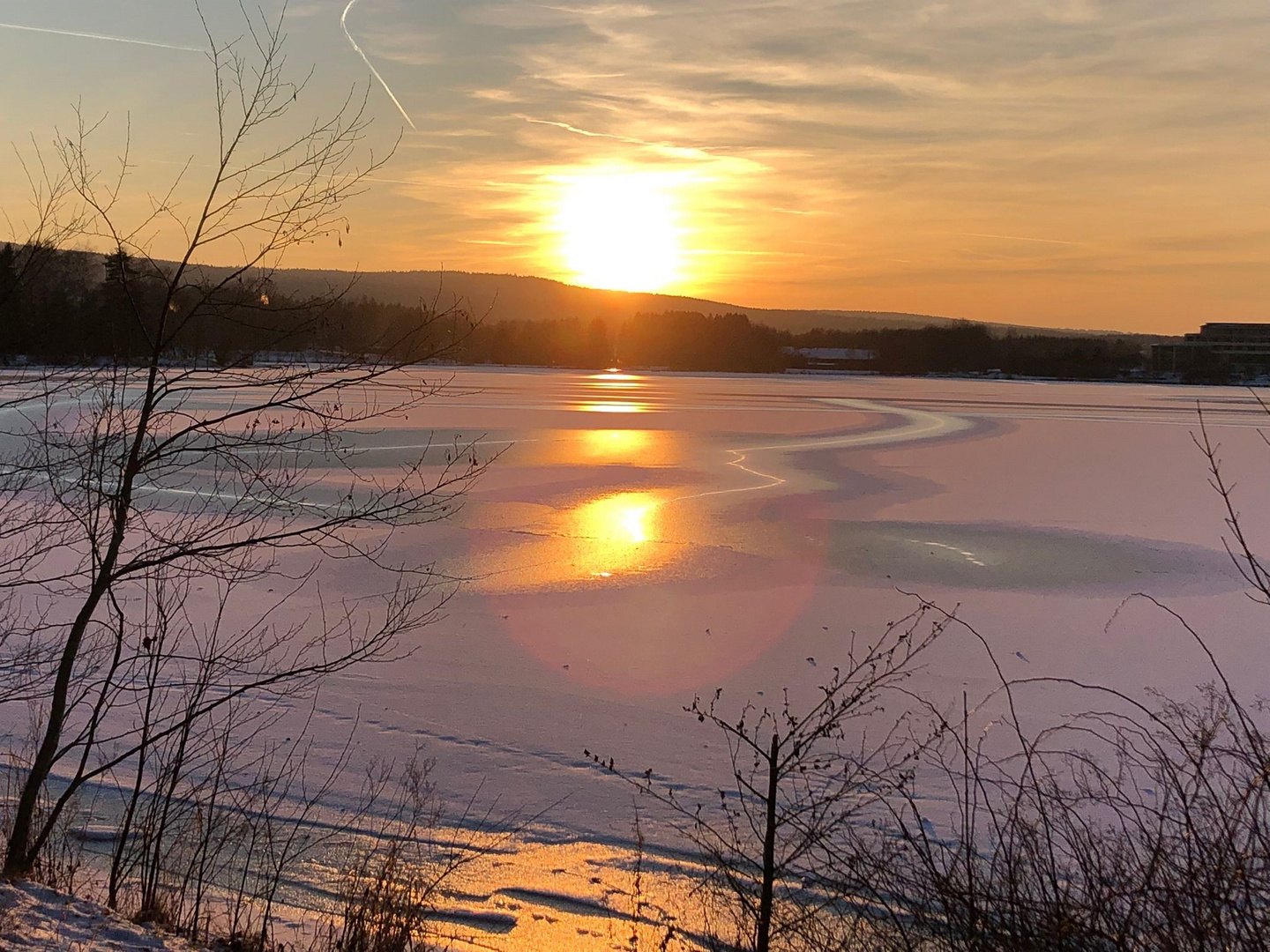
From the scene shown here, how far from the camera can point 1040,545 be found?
11664mm

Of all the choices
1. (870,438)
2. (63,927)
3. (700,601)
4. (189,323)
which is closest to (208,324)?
(189,323)

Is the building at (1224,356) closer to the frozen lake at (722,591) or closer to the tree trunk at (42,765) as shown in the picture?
the frozen lake at (722,591)

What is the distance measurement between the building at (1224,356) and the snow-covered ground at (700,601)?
192 ft

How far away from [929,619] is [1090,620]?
133 cm

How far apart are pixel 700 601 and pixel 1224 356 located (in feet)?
248

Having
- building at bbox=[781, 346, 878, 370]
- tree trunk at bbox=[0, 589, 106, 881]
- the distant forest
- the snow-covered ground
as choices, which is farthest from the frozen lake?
building at bbox=[781, 346, 878, 370]

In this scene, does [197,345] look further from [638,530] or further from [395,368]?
[638,530]

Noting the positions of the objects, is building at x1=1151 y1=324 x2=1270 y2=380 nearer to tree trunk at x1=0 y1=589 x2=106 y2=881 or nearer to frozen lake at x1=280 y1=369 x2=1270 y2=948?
frozen lake at x1=280 y1=369 x2=1270 y2=948

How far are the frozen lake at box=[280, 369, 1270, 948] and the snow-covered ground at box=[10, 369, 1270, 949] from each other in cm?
3

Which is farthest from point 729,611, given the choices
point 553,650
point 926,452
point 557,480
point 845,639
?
point 926,452

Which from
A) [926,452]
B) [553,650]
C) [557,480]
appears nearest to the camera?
[553,650]

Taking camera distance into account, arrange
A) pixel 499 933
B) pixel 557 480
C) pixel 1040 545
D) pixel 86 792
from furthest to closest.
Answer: pixel 557 480 < pixel 1040 545 < pixel 86 792 < pixel 499 933

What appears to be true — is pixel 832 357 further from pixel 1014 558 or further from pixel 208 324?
pixel 208 324

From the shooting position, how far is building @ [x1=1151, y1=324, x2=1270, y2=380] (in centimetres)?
7162
